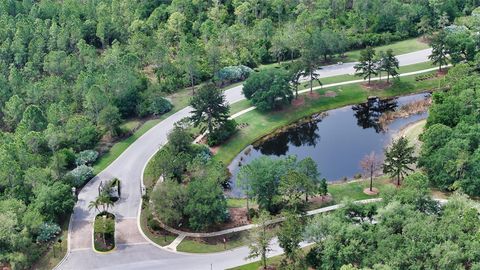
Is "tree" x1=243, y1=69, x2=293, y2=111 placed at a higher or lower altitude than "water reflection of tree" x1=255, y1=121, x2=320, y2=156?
higher

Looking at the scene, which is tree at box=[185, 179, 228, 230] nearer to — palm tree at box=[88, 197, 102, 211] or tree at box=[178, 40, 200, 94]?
palm tree at box=[88, 197, 102, 211]

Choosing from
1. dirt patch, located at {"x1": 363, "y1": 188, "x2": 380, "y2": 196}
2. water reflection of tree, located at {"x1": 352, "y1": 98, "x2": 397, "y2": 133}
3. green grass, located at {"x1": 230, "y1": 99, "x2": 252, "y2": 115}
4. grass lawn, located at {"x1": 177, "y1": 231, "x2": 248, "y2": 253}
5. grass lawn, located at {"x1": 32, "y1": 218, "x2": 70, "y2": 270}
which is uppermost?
green grass, located at {"x1": 230, "y1": 99, "x2": 252, "y2": 115}

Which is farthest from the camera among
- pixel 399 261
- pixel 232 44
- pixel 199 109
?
pixel 232 44

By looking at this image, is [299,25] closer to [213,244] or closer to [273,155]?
[273,155]

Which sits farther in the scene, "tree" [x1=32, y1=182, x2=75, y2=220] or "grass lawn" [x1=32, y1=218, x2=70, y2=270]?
"tree" [x1=32, y1=182, x2=75, y2=220]

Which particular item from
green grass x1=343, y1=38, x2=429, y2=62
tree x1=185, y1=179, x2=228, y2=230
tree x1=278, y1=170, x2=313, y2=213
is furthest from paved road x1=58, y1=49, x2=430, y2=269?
green grass x1=343, y1=38, x2=429, y2=62

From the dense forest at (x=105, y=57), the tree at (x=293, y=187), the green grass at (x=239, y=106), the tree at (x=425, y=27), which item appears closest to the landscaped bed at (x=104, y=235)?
the dense forest at (x=105, y=57)

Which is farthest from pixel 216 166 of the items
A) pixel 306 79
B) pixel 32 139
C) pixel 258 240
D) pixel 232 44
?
pixel 232 44
